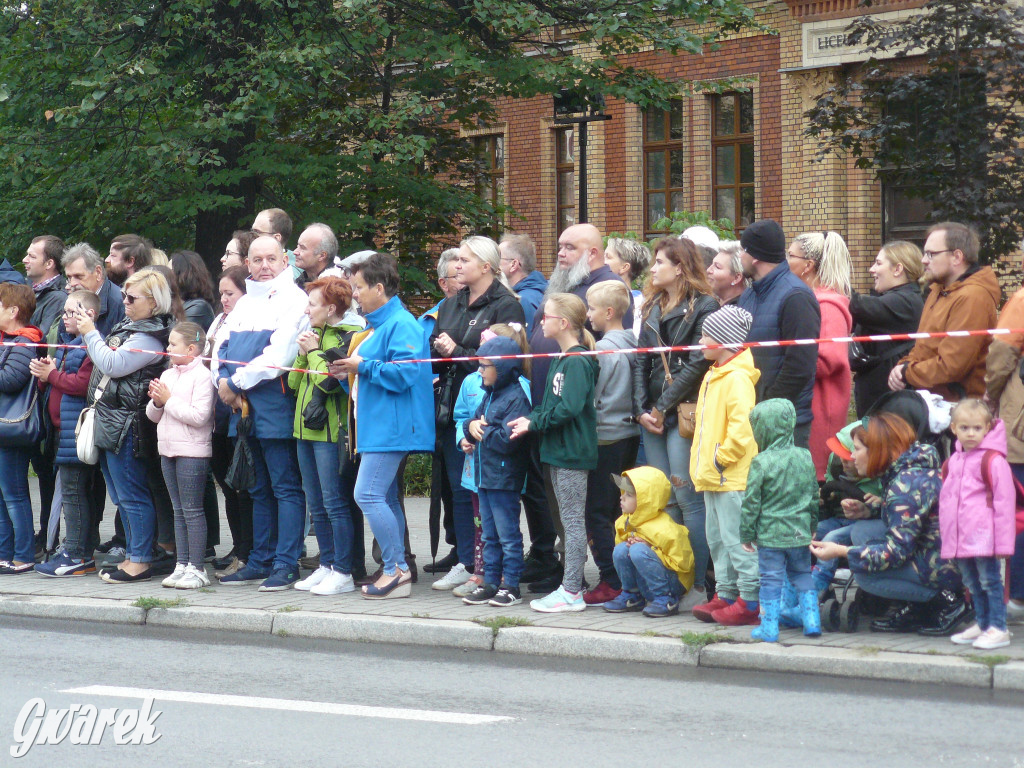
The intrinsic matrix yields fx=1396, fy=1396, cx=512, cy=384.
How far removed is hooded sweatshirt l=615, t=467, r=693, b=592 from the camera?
7.94 m

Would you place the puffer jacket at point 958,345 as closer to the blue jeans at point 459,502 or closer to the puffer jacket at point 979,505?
the puffer jacket at point 979,505

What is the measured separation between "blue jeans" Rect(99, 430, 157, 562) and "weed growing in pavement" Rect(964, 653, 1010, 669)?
5.59 metres

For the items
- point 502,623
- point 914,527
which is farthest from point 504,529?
point 914,527

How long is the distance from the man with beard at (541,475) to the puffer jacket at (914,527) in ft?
7.37

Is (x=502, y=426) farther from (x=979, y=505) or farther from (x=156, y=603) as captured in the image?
(x=979, y=505)

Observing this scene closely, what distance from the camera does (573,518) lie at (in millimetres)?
8273

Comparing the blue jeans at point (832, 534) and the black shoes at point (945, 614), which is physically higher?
the blue jeans at point (832, 534)

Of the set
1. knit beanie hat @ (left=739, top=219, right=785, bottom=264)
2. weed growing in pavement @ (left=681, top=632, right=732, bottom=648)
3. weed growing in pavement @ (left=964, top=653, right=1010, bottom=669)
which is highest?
knit beanie hat @ (left=739, top=219, right=785, bottom=264)

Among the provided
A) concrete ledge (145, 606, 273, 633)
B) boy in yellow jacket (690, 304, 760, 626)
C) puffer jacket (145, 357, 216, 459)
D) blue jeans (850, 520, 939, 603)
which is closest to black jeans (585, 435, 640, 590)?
boy in yellow jacket (690, 304, 760, 626)

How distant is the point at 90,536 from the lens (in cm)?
1027

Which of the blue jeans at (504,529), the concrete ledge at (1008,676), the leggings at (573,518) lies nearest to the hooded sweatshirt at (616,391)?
the leggings at (573,518)

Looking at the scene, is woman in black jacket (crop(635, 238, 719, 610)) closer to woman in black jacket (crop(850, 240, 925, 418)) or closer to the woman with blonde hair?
the woman with blonde hair

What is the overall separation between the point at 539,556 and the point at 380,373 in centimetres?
175

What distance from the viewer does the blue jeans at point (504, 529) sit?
8484 mm
